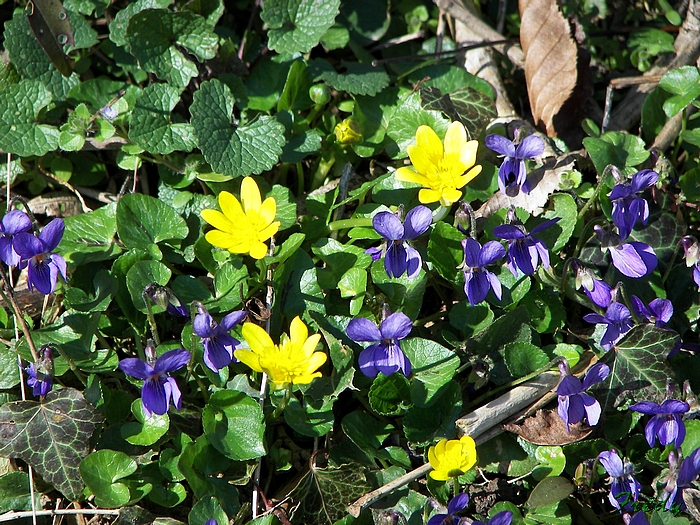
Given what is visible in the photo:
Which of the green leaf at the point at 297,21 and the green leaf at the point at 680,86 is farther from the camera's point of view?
the green leaf at the point at 297,21

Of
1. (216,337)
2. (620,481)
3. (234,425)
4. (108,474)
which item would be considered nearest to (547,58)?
(620,481)

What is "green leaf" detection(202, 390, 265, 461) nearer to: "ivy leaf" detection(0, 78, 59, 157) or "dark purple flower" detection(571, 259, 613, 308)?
"dark purple flower" detection(571, 259, 613, 308)

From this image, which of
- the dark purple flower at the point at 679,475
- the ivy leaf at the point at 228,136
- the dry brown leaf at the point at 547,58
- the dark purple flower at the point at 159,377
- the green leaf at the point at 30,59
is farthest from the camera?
the dry brown leaf at the point at 547,58

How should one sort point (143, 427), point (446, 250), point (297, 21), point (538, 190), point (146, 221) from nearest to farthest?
point (143, 427), point (446, 250), point (146, 221), point (538, 190), point (297, 21)

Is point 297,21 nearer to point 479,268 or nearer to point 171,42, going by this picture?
point 171,42

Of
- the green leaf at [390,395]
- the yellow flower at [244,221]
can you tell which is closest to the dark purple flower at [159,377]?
the yellow flower at [244,221]

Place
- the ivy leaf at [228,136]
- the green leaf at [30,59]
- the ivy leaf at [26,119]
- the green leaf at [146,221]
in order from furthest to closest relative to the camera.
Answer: the green leaf at [30,59], the ivy leaf at [26,119], the ivy leaf at [228,136], the green leaf at [146,221]

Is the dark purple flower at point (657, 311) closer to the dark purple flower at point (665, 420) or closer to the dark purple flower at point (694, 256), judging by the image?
the dark purple flower at point (694, 256)
